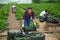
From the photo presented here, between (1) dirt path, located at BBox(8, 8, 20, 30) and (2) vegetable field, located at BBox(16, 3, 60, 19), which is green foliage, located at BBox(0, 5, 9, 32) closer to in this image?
(1) dirt path, located at BBox(8, 8, 20, 30)

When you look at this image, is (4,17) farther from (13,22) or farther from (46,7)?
(46,7)

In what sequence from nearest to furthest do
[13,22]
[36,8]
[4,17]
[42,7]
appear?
[13,22] → [4,17] → [42,7] → [36,8]

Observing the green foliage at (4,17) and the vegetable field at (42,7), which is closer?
the green foliage at (4,17)

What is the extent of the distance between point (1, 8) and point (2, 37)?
18.8 feet

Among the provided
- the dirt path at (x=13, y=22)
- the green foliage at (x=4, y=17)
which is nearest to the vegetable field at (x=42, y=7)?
the dirt path at (x=13, y=22)

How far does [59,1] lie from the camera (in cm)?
1507

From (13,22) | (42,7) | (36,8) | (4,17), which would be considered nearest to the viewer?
(13,22)

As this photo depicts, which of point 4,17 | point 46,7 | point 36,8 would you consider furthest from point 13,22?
point 46,7

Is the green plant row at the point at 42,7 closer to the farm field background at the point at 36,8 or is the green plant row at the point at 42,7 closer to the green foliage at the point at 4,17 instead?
the farm field background at the point at 36,8

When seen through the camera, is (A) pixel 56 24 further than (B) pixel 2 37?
Yes

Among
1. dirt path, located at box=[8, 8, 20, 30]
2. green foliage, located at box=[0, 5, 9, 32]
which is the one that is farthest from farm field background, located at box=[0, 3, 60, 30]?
dirt path, located at box=[8, 8, 20, 30]

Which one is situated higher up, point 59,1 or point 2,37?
point 59,1

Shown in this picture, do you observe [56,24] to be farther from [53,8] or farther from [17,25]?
[53,8]

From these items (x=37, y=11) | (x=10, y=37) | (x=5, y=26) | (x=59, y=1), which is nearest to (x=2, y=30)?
(x=5, y=26)
